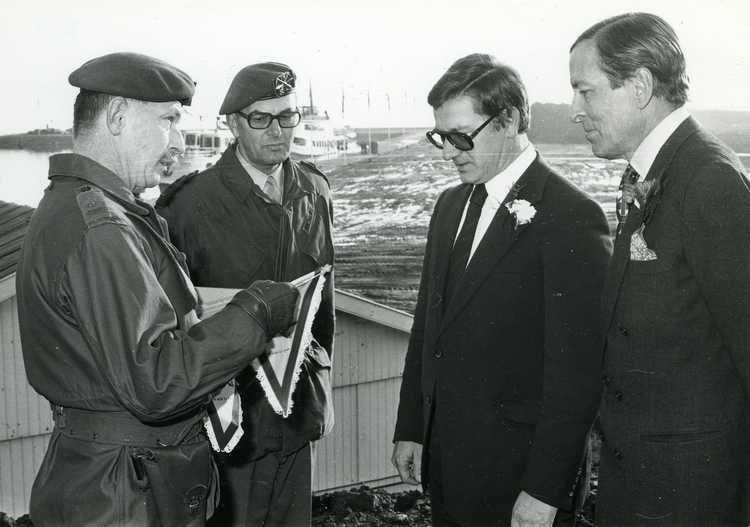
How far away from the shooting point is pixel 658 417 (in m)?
1.80

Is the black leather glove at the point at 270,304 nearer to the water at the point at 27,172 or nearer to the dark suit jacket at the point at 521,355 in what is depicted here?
the dark suit jacket at the point at 521,355

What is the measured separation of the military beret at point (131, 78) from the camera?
1731 millimetres

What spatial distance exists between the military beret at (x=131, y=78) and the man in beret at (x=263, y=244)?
1088 millimetres

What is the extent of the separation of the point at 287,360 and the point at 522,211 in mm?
914

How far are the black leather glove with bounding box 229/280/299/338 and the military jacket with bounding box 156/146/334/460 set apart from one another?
1.06 meters

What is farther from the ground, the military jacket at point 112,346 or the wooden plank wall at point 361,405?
the military jacket at point 112,346

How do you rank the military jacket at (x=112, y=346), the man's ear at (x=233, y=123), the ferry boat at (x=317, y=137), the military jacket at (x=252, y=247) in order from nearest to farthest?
the military jacket at (x=112, y=346) → the military jacket at (x=252, y=247) → the man's ear at (x=233, y=123) → the ferry boat at (x=317, y=137)

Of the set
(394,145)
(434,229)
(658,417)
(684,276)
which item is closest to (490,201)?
(434,229)

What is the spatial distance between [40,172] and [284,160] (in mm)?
3624

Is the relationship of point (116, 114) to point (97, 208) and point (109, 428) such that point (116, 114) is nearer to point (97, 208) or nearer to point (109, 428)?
point (97, 208)

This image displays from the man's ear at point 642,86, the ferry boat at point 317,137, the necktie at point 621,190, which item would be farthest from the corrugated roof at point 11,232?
the man's ear at point 642,86

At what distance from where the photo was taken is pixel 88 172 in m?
1.71

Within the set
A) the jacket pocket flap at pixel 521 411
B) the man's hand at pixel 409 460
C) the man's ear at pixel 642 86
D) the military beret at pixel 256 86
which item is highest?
the military beret at pixel 256 86

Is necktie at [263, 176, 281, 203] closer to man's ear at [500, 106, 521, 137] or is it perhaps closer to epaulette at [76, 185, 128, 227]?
man's ear at [500, 106, 521, 137]
